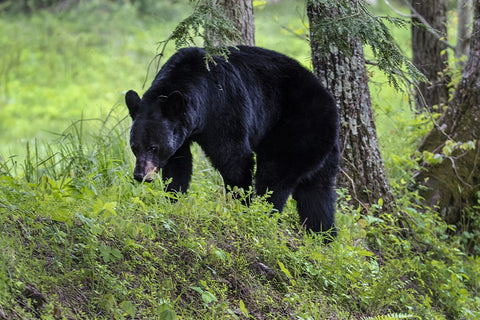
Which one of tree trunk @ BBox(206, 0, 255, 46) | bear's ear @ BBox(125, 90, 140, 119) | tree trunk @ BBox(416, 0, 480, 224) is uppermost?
tree trunk @ BBox(206, 0, 255, 46)

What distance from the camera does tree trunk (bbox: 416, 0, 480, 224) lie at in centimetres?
666

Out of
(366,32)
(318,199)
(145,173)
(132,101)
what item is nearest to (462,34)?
(318,199)

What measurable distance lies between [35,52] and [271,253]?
1357 centimetres

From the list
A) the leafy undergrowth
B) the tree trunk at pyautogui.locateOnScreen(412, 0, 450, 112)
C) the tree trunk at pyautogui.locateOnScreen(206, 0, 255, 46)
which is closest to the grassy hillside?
the leafy undergrowth

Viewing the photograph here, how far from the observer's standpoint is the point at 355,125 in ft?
20.0

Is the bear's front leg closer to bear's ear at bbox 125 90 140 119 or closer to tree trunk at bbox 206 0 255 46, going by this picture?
bear's ear at bbox 125 90 140 119

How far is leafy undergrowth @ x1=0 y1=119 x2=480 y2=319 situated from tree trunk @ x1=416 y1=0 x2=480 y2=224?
103 cm

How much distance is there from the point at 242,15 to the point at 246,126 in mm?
1807

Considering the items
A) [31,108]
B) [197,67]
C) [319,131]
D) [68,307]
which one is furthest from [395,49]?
[31,108]

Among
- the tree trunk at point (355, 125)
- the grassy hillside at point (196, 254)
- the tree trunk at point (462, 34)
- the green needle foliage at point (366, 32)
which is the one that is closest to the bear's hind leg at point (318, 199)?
the grassy hillside at point (196, 254)

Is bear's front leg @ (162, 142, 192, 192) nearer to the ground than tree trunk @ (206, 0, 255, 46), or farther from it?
nearer to the ground

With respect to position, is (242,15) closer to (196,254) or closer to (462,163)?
(462,163)

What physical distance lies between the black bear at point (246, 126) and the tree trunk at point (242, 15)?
92 centimetres

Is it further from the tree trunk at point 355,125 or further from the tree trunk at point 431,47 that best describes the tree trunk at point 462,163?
the tree trunk at point 431,47
